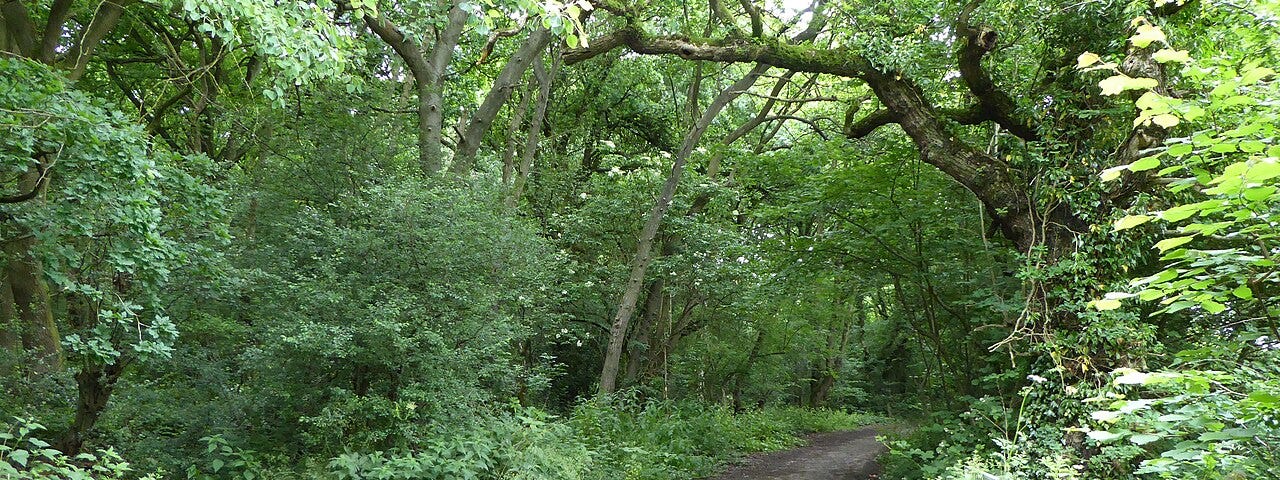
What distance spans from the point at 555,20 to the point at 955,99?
7.02 metres

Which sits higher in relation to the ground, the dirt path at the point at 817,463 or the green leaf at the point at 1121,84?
the green leaf at the point at 1121,84

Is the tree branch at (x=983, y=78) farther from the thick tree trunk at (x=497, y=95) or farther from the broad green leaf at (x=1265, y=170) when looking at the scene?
the broad green leaf at (x=1265, y=170)

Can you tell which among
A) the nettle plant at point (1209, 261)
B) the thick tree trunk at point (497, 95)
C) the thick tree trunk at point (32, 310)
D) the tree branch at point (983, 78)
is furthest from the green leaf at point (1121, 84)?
the thick tree trunk at point (497, 95)

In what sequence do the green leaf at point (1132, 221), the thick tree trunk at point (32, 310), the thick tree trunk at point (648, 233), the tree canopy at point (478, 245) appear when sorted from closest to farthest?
the green leaf at point (1132, 221) < the tree canopy at point (478, 245) < the thick tree trunk at point (32, 310) < the thick tree trunk at point (648, 233)

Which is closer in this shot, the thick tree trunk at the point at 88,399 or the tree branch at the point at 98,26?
the thick tree trunk at the point at 88,399

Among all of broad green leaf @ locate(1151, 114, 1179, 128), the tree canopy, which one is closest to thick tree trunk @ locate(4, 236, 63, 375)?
the tree canopy

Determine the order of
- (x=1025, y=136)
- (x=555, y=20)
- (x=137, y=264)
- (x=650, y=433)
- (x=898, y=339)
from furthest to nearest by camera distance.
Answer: (x=898, y=339)
(x=650, y=433)
(x=1025, y=136)
(x=137, y=264)
(x=555, y=20)

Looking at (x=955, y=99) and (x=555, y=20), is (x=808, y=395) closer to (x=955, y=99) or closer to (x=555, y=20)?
(x=955, y=99)

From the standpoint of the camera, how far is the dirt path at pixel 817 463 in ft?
34.5

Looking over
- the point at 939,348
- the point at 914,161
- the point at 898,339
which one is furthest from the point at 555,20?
the point at 898,339

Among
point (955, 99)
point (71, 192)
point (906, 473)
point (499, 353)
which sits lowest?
point (906, 473)

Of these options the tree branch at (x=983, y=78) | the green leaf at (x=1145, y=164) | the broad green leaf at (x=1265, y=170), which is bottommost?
the broad green leaf at (x=1265, y=170)

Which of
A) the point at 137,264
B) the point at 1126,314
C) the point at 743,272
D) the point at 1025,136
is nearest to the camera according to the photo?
the point at 137,264

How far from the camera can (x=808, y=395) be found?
871 inches
